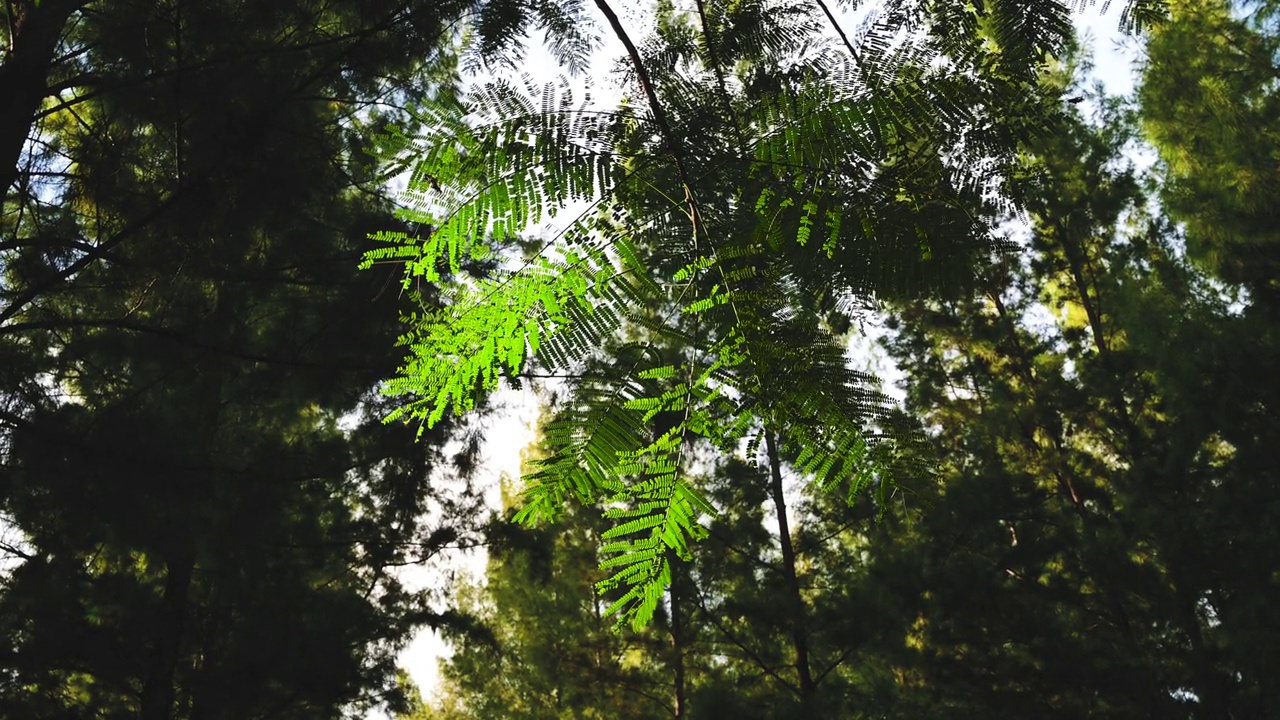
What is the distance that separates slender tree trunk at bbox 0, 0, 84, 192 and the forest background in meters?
0.02

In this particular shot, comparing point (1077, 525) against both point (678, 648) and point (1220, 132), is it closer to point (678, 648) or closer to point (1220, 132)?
point (1220, 132)

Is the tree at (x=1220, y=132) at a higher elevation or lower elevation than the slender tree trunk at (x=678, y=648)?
higher

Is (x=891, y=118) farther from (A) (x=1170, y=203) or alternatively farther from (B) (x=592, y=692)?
(B) (x=592, y=692)

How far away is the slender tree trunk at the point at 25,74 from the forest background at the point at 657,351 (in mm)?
23

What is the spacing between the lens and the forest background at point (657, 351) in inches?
39.8

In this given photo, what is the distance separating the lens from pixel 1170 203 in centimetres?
1077

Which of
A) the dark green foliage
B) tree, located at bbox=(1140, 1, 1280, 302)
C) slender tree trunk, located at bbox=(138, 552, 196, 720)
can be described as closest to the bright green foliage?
the dark green foliage

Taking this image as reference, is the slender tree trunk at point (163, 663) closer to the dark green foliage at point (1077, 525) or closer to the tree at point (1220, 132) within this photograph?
the dark green foliage at point (1077, 525)

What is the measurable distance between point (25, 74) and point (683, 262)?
425 cm

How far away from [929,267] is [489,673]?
66.3ft

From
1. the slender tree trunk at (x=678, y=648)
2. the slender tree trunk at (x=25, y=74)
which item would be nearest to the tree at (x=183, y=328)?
the slender tree trunk at (x=25, y=74)

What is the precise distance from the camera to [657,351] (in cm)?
102

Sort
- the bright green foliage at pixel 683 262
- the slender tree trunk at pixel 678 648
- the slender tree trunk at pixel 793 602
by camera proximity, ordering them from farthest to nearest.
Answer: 1. the slender tree trunk at pixel 678 648
2. the slender tree trunk at pixel 793 602
3. the bright green foliage at pixel 683 262

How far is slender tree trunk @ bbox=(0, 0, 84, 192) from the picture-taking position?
382 cm
